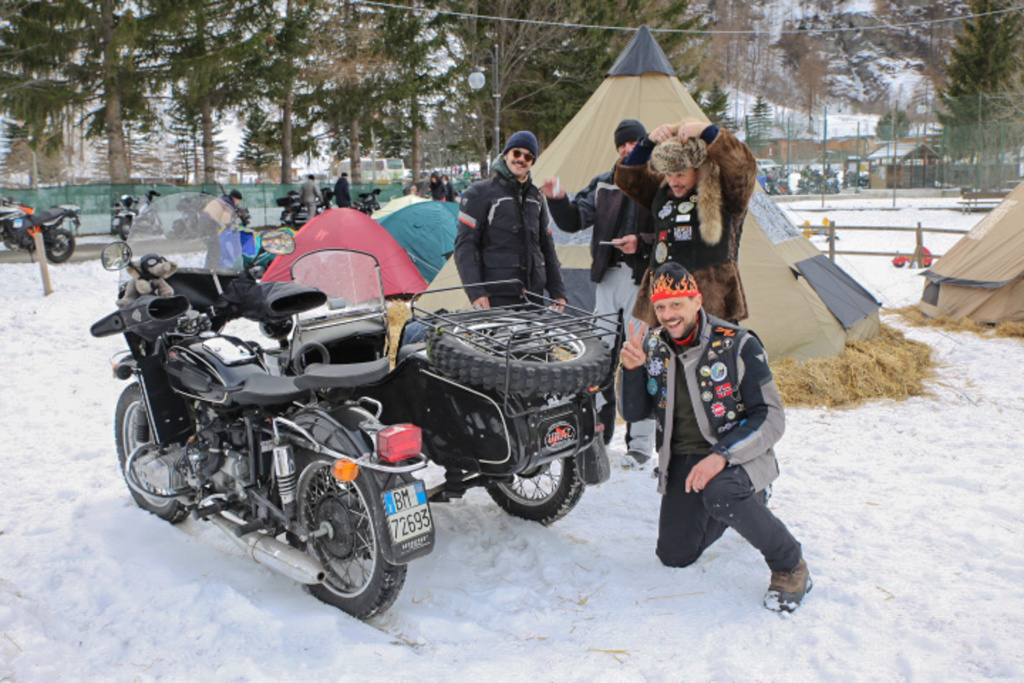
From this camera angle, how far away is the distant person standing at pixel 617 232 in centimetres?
459

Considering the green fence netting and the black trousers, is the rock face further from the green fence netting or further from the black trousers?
the black trousers

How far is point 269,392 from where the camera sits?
3137mm

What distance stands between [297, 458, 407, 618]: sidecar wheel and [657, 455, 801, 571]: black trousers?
115 cm

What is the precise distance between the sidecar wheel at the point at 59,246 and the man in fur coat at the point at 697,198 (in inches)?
460

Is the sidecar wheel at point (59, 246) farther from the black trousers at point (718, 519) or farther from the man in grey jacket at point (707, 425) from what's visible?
the black trousers at point (718, 519)

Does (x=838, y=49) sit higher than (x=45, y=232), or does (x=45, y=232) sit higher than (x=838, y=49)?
(x=838, y=49)

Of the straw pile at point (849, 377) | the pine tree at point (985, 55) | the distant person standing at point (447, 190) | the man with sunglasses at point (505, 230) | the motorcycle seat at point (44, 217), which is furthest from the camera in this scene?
the pine tree at point (985, 55)

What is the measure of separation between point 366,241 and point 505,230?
5954mm

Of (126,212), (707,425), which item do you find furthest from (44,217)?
(707,425)

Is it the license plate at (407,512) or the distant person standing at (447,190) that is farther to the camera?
the distant person standing at (447,190)

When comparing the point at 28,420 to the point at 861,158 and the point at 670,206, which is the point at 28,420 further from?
the point at 861,158

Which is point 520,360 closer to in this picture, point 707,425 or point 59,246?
point 707,425

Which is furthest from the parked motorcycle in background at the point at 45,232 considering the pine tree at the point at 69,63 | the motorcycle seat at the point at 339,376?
the motorcycle seat at the point at 339,376

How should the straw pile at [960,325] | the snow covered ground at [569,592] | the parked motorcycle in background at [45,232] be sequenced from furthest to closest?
Result: 1. the parked motorcycle in background at [45,232]
2. the straw pile at [960,325]
3. the snow covered ground at [569,592]
